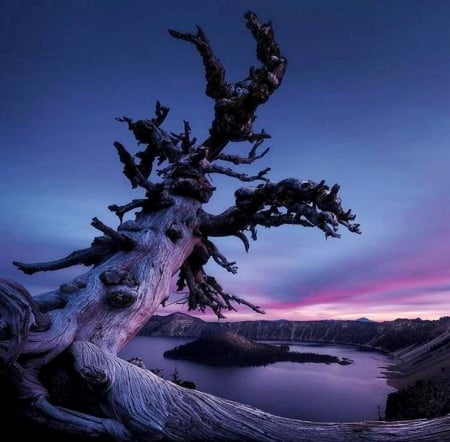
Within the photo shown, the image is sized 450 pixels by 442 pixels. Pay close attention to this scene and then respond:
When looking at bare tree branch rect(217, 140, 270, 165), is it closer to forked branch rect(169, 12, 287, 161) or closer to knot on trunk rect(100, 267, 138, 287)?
Answer: forked branch rect(169, 12, 287, 161)

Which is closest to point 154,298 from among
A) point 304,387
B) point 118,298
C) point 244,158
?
point 118,298

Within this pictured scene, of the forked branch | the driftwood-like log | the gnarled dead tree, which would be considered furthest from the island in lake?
the driftwood-like log

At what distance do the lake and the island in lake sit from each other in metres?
1.09

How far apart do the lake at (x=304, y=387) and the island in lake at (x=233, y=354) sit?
1.09 m

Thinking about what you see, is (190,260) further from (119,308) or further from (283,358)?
(283,358)

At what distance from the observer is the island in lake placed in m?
26.4

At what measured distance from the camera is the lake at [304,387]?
48.1 ft

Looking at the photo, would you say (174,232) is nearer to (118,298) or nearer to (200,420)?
(118,298)

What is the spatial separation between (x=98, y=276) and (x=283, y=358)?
2762 cm

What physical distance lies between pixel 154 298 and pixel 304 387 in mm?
17635

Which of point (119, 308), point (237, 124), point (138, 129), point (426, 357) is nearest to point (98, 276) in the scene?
point (119, 308)

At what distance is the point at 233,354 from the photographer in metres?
27.0

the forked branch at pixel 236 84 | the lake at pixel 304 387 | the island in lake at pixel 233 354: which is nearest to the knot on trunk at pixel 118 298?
the forked branch at pixel 236 84

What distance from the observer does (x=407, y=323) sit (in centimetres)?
3303
